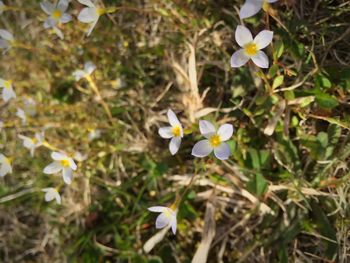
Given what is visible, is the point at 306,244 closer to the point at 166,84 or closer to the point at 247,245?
the point at 247,245

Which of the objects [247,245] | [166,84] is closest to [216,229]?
[247,245]

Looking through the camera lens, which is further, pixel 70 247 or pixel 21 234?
pixel 21 234

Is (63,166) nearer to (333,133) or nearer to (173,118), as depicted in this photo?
(173,118)

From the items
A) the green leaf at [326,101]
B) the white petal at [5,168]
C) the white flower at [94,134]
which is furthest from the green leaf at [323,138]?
the white petal at [5,168]

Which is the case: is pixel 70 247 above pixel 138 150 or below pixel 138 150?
below

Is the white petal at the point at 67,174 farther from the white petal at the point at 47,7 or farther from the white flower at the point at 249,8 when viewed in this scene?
the white flower at the point at 249,8

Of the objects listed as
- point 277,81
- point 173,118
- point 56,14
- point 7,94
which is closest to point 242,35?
point 277,81

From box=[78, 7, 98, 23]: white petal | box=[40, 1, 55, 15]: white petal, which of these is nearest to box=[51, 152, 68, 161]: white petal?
box=[78, 7, 98, 23]: white petal
